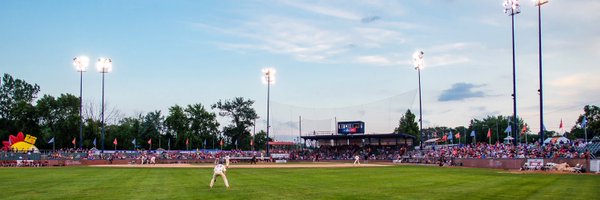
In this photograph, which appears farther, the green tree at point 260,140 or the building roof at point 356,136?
the green tree at point 260,140

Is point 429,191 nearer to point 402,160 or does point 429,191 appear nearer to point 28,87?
point 402,160

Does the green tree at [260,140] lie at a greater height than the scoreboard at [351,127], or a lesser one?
Result: lesser

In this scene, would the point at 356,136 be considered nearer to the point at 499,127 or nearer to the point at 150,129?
the point at 150,129

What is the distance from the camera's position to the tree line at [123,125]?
115 metres

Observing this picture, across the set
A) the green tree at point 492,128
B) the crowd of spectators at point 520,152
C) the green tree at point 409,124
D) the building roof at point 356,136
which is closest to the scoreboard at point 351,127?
the building roof at point 356,136

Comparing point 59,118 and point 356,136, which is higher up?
point 59,118

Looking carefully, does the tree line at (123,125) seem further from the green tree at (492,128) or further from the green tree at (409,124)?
the green tree at (492,128)

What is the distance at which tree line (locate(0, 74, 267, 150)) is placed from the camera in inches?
4537

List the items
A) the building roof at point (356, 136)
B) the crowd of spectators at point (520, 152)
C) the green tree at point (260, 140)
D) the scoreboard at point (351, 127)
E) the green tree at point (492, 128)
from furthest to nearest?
1. the green tree at point (492, 128)
2. the green tree at point (260, 140)
3. the scoreboard at point (351, 127)
4. the building roof at point (356, 136)
5. the crowd of spectators at point (520, 152)

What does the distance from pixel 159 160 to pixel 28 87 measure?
243ft

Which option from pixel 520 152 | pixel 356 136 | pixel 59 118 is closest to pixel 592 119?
pixel 356 136

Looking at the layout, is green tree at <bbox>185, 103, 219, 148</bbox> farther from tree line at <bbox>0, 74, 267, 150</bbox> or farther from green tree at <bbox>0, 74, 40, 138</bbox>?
green tree at <bbox>0, 74, 40, 138</bbox>

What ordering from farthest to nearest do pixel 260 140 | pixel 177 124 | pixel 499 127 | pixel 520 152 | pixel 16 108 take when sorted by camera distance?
pixel 499 127 → pixel 260 140 → pixel 177 124 → pixel 16 108 → pixel 520 152

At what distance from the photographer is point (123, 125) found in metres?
132
